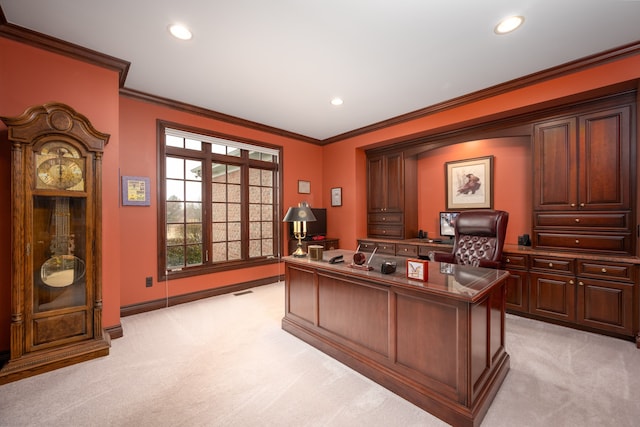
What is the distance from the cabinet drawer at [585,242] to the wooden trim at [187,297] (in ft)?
13.5

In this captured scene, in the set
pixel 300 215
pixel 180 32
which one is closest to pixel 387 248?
pixel 300 215

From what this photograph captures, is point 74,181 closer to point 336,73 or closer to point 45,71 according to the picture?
point 45,71

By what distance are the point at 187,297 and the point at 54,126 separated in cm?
261

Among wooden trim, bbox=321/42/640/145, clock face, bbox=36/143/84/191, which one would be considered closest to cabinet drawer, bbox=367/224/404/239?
wooden trim, bbox=321/42/640/145

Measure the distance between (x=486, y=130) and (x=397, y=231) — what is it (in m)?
2.08

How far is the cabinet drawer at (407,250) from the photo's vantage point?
4320 millimetres

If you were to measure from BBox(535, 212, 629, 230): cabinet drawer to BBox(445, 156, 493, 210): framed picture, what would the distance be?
86 centimetres

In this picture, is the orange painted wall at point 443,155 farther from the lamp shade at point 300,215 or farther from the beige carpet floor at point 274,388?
the lamp shade at point 300,215

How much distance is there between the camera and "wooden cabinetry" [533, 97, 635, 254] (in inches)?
111

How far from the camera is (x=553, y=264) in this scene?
3.07 meters

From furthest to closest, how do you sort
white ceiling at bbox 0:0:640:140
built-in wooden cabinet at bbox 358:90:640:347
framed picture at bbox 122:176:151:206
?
1. framed picture at bbox 122:176:151:206
2. built-in wooden cabinet at bbox 358:90:640:347
3. white ceiling at bbox 0:0:640:140

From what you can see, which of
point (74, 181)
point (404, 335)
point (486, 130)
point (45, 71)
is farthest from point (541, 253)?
point (45, 71)

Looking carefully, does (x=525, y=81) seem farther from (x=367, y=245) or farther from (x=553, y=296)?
(x=367, y=245)

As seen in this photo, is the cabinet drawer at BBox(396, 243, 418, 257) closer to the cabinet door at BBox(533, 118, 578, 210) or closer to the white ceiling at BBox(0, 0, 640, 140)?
the cabinet door at BBox(533, 118, 578, 210)
